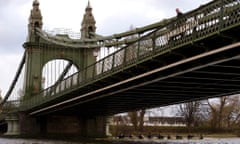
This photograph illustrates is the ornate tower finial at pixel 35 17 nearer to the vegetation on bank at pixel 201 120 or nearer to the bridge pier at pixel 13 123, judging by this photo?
the bridge pier at pixel 13 123

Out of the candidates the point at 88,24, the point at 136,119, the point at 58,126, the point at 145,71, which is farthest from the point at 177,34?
the point at 136,119

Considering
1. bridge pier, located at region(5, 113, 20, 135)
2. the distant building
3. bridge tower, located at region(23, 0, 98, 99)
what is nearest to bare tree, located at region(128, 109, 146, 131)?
the distant building

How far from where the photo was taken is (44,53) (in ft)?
196

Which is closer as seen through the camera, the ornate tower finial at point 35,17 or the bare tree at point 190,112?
the ornate tower finial at point 35,17

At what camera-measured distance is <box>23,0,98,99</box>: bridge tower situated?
193 feet

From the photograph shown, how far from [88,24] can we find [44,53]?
6260mm

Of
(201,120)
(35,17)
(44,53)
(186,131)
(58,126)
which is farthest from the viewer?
(201,120)

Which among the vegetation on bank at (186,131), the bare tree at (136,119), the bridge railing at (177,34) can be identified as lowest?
the vegetation on bank at (186,131)

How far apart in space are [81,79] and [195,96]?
326 inches

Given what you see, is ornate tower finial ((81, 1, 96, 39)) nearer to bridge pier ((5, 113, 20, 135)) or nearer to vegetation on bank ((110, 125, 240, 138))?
bridge pier ((5, 113, 20, 135))

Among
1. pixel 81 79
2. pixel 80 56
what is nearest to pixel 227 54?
pixel 81 79

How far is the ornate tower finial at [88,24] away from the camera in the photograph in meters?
58.7

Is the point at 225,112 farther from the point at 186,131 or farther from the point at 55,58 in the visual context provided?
the point at 55,58

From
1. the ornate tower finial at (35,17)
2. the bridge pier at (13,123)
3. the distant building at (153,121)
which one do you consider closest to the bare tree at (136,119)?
the distant building at (153,121)
